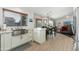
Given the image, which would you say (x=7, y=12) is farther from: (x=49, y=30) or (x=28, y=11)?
(x=49, y=30)

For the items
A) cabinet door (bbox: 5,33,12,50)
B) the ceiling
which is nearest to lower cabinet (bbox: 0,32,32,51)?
cabinet door (bbox: 5,33,12,50)

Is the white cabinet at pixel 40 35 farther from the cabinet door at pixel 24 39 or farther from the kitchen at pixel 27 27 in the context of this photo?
the cabinet door at pixel 24 39

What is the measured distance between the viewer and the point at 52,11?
2234 mm

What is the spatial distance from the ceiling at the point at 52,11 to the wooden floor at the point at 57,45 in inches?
16.0

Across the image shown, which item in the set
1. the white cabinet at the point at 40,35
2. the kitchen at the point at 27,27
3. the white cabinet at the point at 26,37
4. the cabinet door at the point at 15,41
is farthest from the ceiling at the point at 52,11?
the cabinet door at the point at 15,41

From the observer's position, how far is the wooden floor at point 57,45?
218cm

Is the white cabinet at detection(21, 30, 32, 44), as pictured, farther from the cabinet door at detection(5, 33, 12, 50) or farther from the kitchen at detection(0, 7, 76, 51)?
the cabinet door at detection(5, 33, 12, 50)

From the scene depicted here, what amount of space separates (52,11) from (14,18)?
28.9 inches

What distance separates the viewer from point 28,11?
220 centimetres

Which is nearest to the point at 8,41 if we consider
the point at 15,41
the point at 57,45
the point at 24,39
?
the point at 15,41

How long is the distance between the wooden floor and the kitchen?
0.06 ft
